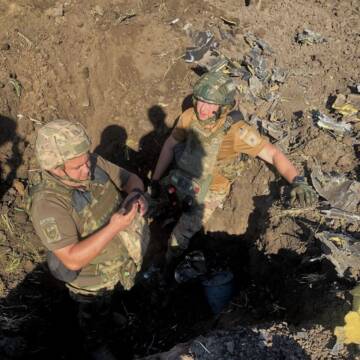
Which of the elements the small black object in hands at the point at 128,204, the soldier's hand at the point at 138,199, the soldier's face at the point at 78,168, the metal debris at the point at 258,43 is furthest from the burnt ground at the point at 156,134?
the soldier's face at the point at 78,168

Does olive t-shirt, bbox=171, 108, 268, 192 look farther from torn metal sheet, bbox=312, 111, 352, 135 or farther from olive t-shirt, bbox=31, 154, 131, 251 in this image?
olive t-shirt, bbox=31, 154, 131, 251

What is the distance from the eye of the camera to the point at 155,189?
508 centimetres

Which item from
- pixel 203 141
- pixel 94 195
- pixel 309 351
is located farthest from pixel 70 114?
pixel 309 351

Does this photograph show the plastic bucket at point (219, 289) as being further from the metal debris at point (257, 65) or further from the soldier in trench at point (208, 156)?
the metal debris at point (257, 65)

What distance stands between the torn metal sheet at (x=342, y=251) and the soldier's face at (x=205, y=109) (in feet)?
4.83

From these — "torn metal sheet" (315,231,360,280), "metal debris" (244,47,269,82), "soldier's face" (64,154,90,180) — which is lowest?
"torn metal sheet" (315,231,360,280)

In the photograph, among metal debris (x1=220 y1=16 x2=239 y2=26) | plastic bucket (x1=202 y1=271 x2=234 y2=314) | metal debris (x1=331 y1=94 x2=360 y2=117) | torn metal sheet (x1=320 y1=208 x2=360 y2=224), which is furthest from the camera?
metal debris (x1=220 y1=16 x2=239 y2=26)

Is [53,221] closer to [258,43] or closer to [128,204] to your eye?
[128,204]

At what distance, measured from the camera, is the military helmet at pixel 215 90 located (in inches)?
166

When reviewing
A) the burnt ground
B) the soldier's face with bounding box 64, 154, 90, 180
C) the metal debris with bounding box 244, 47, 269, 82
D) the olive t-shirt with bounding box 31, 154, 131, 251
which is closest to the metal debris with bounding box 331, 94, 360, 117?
the burnt ground

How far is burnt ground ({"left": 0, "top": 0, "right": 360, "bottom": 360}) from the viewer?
4586mm

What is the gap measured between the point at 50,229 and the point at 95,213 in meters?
0.46

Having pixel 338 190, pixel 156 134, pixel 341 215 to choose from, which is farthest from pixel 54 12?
pixel 341 215

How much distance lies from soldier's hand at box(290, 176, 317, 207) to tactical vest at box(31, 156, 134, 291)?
167 cm
